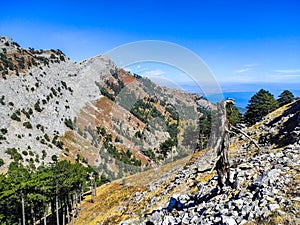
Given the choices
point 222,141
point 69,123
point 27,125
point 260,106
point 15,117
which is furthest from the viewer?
point 69,123

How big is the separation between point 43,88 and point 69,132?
111ft

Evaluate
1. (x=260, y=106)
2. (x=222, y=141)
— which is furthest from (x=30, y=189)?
(x=260, y=106)

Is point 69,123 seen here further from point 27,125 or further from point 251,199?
point 251,199

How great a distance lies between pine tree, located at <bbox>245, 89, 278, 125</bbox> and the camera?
66619 mm

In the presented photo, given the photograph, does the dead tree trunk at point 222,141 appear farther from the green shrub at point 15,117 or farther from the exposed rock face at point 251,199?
the green shrub at point 15,117

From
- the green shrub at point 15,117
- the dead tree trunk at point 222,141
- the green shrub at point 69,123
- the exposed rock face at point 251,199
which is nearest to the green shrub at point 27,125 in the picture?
the green shrub at point 15,117

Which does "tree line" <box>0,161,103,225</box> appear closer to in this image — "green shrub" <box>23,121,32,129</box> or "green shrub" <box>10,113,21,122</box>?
"green shrub" <box>23,121,32,129</box>

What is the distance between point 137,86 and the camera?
627 inches

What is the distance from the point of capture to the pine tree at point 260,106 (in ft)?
219

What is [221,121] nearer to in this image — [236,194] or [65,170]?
[236,194]

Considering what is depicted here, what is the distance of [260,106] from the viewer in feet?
219

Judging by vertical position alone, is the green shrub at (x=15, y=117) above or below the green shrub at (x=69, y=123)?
above

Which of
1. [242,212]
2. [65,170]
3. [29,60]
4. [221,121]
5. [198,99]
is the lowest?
[65,170]

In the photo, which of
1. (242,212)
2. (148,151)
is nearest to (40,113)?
(148,151)
